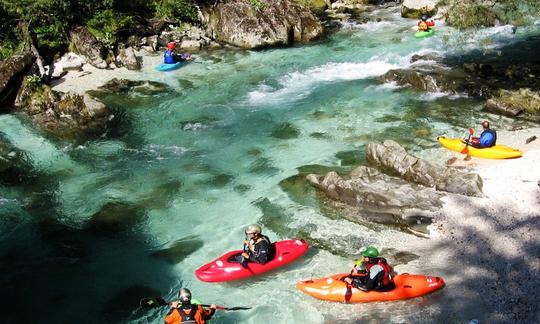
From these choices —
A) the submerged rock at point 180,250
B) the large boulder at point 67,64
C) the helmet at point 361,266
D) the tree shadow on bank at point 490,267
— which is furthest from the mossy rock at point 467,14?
the large boulder at point 67,64

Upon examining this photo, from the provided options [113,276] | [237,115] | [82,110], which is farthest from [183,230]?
[82,110]

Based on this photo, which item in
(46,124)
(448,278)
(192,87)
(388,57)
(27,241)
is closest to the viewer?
(448,278)

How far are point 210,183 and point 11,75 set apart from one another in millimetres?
10181

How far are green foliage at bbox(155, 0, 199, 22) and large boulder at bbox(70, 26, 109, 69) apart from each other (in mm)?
4178

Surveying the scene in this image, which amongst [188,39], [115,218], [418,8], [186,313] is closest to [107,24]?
[188,39]

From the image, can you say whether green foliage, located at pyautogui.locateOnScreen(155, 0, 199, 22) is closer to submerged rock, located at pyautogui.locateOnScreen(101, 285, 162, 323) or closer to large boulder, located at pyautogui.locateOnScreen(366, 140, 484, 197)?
large boulder, located at pyautogui.locateOnScreen(366, 140, 484, 197)

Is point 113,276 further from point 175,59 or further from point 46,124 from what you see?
point 175,59

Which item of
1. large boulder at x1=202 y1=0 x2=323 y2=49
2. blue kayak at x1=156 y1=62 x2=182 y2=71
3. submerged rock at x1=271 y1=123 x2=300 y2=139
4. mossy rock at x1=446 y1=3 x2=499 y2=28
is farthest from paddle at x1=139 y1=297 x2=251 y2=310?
large boulder at x1=202 y1=0 x2=323 y2=49

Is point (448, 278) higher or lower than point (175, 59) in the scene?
lower

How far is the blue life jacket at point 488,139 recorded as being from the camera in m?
12.1

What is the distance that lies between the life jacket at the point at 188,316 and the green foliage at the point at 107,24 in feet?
54.3

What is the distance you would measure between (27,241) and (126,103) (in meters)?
7.94

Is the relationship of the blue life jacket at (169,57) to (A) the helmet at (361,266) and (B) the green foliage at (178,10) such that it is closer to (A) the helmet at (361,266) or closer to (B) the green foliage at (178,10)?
(B) the green foliage at (178,10)

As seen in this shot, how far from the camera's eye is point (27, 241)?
10.5m
